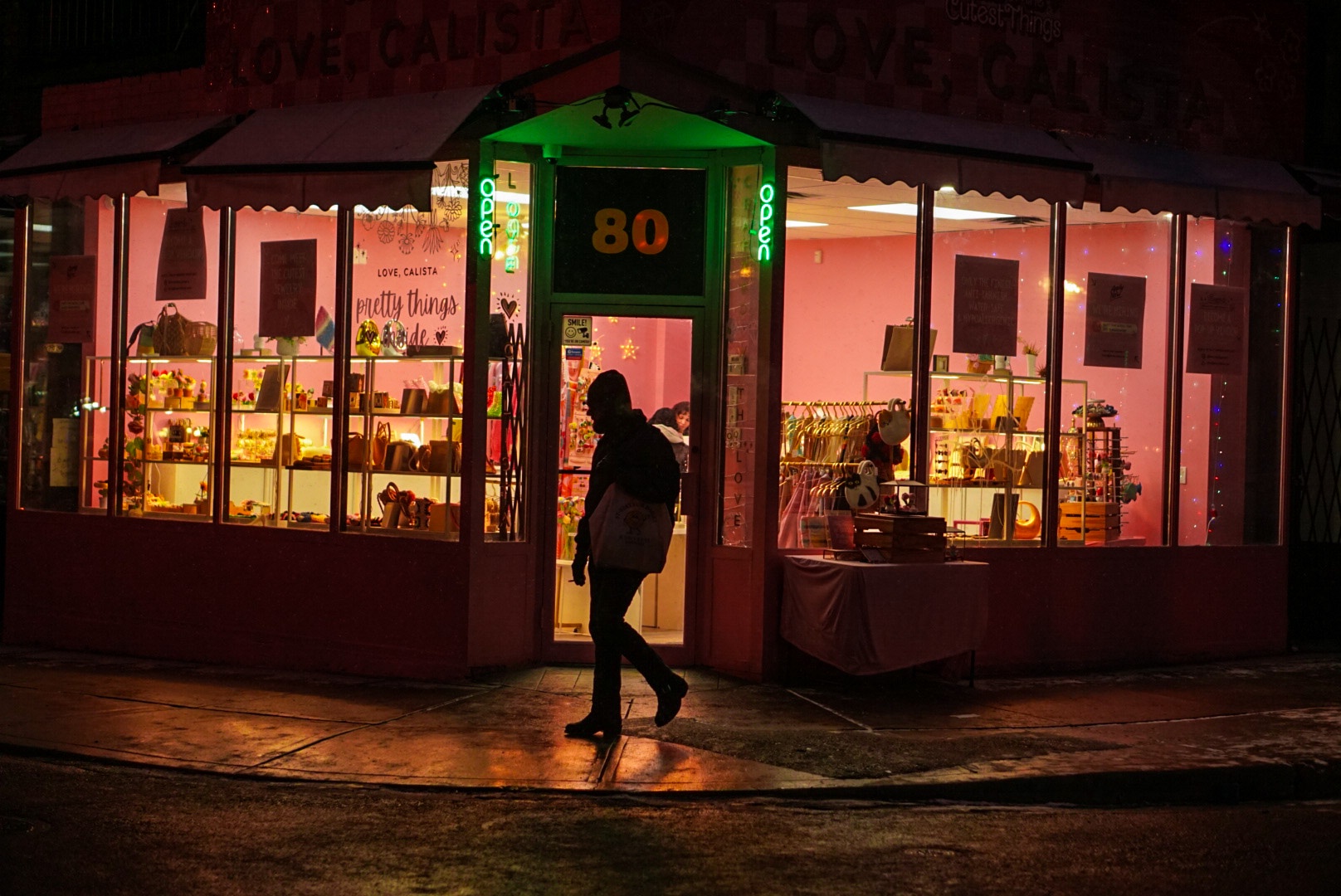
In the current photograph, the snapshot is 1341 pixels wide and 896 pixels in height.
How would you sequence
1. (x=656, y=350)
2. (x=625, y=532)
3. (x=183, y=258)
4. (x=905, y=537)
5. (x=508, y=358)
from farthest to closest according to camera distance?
(x=183, y=258), (x=656, y=350), (x=508, y=358), (x=905, y=537), (x=625, y=532)

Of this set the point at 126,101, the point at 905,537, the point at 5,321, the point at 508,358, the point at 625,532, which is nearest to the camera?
the point at 625,532

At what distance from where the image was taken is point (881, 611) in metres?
10.1

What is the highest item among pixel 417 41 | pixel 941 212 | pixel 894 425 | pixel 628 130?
pixel 417 41

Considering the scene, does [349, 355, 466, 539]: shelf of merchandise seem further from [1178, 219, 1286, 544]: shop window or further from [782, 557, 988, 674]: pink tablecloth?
[1178, 219, 1286, 544]: shop window

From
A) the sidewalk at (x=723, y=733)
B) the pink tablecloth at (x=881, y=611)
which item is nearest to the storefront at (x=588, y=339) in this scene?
the pink tablecloth at (x=881, y=611)

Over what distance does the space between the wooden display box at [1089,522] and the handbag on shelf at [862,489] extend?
1.69m

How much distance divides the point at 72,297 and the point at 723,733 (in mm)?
6815

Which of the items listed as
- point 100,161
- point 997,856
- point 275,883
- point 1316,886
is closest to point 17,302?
point 100,161

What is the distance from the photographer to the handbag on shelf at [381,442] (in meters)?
11.0

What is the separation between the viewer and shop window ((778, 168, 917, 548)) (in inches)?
432

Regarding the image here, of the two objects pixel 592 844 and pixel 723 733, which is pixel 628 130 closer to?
pixel 723 733

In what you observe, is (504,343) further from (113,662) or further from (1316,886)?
(1316,886)

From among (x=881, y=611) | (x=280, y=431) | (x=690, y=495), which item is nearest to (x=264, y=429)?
(x=280, y=431)

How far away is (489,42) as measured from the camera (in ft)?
34.4
